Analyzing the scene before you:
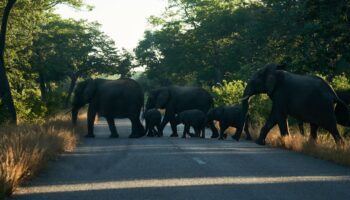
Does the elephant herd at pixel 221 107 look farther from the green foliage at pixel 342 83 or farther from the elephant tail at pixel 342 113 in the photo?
the green foliage at pixel 342 83

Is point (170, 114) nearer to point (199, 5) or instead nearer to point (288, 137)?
point (288, 137)

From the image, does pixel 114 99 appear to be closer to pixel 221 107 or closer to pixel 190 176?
pixel 221 107

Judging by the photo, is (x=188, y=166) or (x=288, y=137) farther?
(x=288, y=137)

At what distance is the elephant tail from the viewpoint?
1828 centimetres

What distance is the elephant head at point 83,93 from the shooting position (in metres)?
27.0

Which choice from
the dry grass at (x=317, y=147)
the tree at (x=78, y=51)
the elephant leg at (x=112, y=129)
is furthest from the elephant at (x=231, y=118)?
the tree at (x=78, y=51)

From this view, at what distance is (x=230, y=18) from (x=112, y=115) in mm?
32350

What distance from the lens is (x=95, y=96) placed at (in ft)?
88.5

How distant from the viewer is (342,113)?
60.5ft

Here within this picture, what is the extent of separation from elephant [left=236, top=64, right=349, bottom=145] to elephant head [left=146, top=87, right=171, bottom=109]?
8623 millimetres

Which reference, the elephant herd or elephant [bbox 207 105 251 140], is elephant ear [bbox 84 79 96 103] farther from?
elephant [bbox 207 105 251 140]

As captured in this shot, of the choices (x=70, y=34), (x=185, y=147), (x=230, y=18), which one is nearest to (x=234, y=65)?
(x=230, y=18)

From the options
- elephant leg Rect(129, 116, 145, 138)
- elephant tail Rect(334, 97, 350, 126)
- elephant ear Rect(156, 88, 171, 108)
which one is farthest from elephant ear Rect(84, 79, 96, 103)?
elephant tail Rect(334, 97, 350, 126)

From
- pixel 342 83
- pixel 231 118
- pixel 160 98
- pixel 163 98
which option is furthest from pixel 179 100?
pixel 342 83
